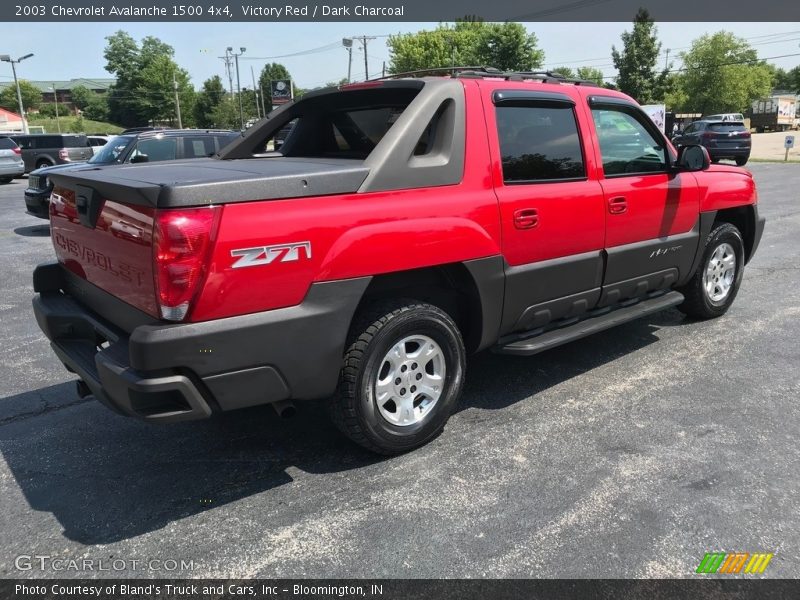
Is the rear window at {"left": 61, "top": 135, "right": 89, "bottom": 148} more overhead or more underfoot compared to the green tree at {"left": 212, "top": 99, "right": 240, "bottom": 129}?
more underfoot

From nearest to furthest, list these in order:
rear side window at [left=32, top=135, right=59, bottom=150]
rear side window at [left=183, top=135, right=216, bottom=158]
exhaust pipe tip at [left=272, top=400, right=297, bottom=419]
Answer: exhaust pipe tip at [left=272, top=400, right=297, bottom=419], rear side window at [left=183, top=135, right=216, bottom=158], rear side window at [left=32, top=135, right=59, bottom=150]

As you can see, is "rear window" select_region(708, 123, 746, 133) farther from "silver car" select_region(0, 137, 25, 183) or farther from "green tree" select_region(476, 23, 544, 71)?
"green tree" select_region(476, 23, 544, 71)

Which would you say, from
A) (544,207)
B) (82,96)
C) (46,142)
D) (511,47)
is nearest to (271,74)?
(82,96)

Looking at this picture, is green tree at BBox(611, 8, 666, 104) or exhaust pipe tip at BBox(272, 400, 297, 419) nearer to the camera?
exhaust pipe tip at BBox(272, 400, 297, 419)

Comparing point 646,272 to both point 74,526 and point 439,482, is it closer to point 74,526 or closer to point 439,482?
point 439,482

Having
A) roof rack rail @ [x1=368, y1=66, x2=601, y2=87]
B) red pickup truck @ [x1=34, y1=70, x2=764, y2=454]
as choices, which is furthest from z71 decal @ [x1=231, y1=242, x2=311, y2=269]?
roof rack rail @ [x1=368, y1=66, x2=601, y2=87]

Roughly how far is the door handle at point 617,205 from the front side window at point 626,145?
0.58 feet

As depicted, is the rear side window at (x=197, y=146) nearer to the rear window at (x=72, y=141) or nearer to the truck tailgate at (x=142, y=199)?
the truck tailgate at (x=142, y=199)

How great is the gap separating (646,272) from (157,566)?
3.66 meters

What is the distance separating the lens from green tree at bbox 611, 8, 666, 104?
201 ft

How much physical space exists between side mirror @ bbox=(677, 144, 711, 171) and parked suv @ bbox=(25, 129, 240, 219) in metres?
8.08

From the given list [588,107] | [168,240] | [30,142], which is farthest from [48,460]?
[30,142]

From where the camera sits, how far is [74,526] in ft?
8.86

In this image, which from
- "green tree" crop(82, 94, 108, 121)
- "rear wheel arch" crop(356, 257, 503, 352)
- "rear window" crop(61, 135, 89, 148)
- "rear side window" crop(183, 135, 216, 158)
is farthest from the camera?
"green tree" crop(82, 94, 108, 121)
